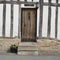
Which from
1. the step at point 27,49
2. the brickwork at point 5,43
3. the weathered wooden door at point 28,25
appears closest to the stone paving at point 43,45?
the brickwork at point 5,43

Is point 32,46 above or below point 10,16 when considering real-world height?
below

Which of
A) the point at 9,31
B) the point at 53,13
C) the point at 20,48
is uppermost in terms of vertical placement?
the point at 53,13

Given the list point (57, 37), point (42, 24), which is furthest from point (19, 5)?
point (57, 37)

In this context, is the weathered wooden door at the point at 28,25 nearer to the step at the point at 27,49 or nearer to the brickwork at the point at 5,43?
the brickwork at the point at 5,43

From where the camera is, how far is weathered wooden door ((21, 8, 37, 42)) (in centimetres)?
1456

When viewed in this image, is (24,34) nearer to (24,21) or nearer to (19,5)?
(24,21)

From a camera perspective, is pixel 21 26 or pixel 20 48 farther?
pixel 21 26

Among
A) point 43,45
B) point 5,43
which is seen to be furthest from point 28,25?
point 5,43

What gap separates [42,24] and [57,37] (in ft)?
3.59

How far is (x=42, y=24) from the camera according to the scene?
14.2 metres

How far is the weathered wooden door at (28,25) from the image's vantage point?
14562 millimetres

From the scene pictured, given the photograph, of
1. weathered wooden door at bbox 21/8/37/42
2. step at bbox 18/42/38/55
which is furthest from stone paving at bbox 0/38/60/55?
weathered wooden door at bbox 21/8/37/42

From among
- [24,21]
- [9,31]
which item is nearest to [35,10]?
[24,21]

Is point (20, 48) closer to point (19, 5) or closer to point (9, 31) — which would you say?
point (9, 31)
